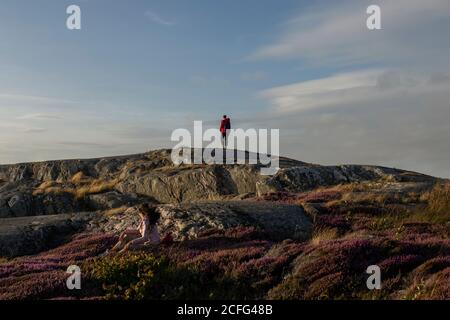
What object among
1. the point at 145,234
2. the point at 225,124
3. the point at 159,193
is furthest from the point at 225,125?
the point at 145,234

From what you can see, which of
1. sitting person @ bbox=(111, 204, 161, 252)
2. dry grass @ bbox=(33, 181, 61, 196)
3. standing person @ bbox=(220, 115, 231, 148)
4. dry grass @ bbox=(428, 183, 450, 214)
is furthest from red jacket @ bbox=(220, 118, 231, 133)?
sitting person @ bbox=(111, 204, 161, 252)

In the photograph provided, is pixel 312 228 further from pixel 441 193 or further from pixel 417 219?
pixel 441 193

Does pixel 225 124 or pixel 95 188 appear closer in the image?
pixel 95 188

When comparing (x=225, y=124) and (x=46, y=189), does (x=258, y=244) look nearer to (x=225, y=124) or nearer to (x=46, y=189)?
(x=225, y=124)

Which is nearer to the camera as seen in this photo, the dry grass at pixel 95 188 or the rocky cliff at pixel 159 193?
the rocky cliff at pixel 159 193

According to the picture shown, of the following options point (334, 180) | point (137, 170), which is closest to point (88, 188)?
point (137, 170)

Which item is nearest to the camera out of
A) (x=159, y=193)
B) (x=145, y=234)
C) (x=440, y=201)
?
(x=145, y=234)

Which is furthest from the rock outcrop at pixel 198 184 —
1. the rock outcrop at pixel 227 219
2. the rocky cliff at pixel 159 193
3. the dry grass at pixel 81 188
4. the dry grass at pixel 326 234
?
the dry grass at pixel 326 234

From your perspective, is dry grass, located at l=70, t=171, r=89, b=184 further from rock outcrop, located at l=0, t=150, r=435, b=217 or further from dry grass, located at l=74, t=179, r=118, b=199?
rock outcrop, located at l=0, t=150, r=435, b=217

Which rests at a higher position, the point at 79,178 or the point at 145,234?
the point at 79,178

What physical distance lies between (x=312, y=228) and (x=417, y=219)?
4348 mm

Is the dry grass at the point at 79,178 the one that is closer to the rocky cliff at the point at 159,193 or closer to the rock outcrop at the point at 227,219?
the rocky cliff at the point at 159,193

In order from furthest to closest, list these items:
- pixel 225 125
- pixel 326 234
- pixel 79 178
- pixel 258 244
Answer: pixel 79 178
pixel 225 125
pixel 326 234
pixel 258 244

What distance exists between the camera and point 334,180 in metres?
35.1
